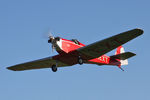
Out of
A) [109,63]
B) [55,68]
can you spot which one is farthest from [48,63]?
[109,63]

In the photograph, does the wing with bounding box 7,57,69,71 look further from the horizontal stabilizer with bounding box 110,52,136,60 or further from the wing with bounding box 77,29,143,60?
the horizontal stabilizer with bounding box 110,52,136,60

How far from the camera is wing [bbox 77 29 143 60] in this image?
20891mm

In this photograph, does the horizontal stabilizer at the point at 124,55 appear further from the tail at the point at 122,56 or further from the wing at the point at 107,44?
the wing at the point at 107,44

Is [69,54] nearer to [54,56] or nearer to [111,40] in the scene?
[54,56]

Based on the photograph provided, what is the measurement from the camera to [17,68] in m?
28.7

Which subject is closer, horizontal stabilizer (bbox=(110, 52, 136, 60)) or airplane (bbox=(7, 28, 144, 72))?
airplane (bbox=(7, 28, 144, 72))

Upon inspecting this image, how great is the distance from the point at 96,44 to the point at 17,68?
32.6 feet

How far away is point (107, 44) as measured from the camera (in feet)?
74.1

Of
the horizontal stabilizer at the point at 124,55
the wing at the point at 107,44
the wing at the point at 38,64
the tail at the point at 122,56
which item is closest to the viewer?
the wing at the point at 107,44

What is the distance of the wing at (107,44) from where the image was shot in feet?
68.5

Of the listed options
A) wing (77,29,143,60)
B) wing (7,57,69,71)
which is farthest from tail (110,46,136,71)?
wing (7,57,69,71)

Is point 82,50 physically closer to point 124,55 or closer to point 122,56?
point 124,55

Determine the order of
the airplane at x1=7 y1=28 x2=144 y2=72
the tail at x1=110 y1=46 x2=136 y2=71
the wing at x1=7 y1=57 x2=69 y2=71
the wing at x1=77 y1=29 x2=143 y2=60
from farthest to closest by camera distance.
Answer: the tail at x1=110 y1=46 x2=136 y2=71
the wing at x1=7 y1=57 x2=69 y2=71
the airplane at x1=7 y1=28 x2=144 y2=72
the wing at x1=77 y1=29 x2=143 y2=60

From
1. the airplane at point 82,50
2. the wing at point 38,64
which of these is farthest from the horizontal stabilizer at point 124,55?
the wing at point 38,64
